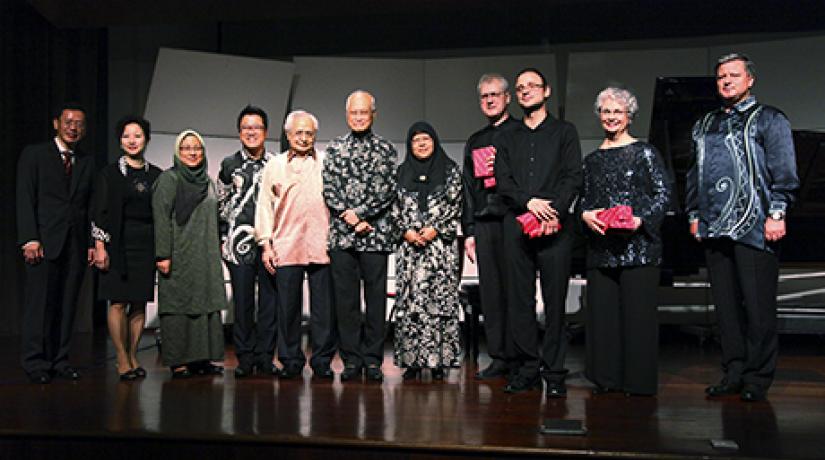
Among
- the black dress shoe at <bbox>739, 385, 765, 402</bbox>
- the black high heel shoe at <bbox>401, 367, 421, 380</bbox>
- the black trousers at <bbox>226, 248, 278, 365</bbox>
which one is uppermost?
the black trousers at <bbox>226, 248, 278, 365</bbox>

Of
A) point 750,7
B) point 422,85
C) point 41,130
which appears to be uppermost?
point 750,7

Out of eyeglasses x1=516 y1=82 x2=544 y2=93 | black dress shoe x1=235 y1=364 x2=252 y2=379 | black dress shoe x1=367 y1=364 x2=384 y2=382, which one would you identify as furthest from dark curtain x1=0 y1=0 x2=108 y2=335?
eyeglasses x1=516 y1=82 x2=544 y2=93

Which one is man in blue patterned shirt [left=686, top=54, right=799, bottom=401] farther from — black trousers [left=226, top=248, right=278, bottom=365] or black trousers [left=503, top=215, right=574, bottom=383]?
black trousers [left=226, top=248, right=278, bottom=365]

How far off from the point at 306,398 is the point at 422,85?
414cm

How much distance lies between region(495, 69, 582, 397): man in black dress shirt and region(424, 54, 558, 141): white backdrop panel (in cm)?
333

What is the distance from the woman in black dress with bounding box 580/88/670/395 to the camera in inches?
147

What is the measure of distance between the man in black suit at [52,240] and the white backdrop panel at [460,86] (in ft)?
11.7

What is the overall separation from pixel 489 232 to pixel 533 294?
0.44m

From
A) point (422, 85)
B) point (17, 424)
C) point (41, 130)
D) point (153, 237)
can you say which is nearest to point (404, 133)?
point (422, 85)

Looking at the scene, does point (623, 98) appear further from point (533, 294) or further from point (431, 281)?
point (431, 281)

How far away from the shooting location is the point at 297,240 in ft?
14.0

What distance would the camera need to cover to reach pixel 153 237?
4.33 m

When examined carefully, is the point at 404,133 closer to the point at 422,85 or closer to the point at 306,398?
the point at 422,85

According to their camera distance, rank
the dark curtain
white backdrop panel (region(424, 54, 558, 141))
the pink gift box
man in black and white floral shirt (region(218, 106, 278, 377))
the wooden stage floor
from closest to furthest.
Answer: the wooden stage floor < the pink gift box < man in black and white floral shirt (region(218, 106, 278, 377)) < the dark curtain < white backdrop panel (region(424, 54, 558, 141))
